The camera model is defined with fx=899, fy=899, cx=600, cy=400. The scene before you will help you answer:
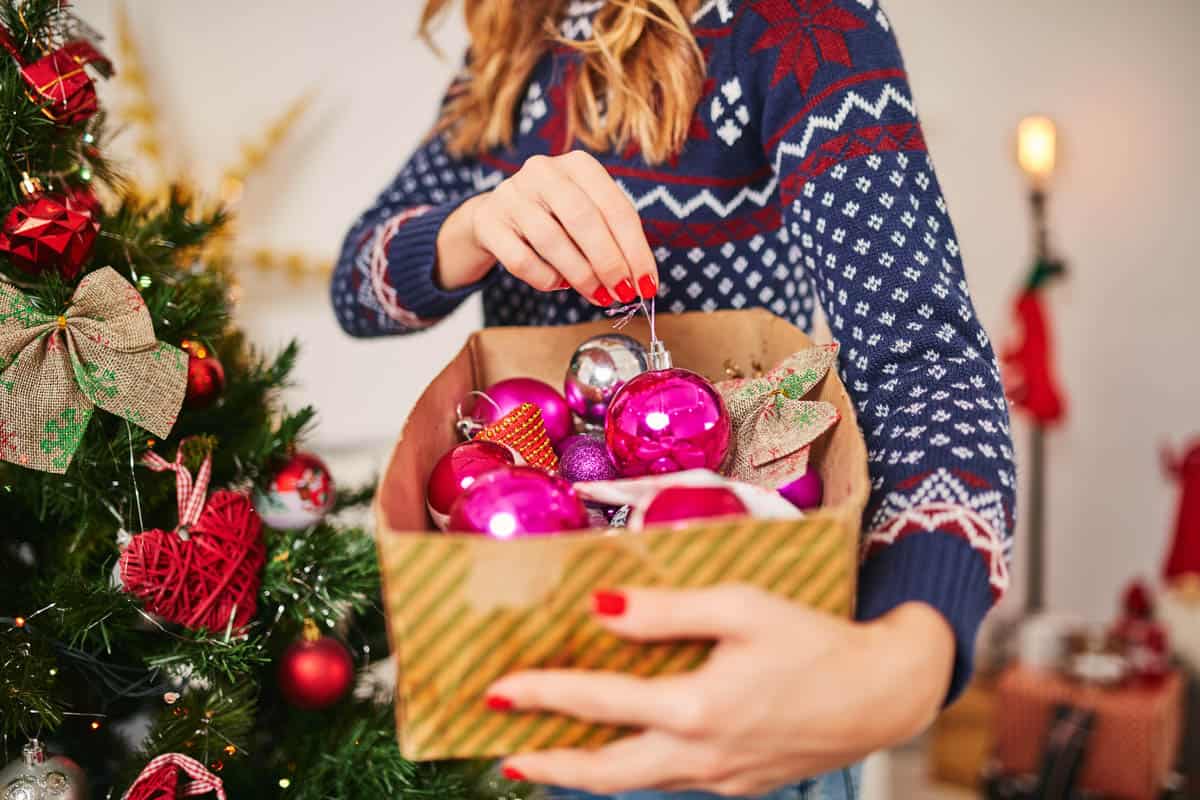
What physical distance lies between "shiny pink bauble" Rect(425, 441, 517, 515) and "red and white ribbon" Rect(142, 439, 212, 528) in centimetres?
23

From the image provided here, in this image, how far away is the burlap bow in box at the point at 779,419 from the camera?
464 millimetres

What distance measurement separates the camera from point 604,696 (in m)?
0.32

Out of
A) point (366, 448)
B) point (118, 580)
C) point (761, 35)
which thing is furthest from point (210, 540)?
point (366, 448)

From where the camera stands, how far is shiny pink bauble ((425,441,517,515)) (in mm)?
448

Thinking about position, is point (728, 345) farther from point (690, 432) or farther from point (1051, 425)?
point (1051, 425)

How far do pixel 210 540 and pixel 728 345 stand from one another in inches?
14.8

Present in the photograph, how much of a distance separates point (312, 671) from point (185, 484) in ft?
0.55

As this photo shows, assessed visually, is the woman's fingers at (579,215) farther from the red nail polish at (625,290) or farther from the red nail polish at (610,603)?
the red nail polish at (610,603)

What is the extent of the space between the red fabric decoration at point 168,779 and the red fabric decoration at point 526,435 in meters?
0.28

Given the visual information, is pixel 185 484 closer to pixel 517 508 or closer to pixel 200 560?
pixel 200 560

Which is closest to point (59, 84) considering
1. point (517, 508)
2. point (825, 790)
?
point (517, 508)

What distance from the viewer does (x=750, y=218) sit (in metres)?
0.72

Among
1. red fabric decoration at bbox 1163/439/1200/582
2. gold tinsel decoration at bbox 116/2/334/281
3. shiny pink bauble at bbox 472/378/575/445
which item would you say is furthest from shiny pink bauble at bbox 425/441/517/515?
red fabric decoration at bbox 1163/439/1200/582

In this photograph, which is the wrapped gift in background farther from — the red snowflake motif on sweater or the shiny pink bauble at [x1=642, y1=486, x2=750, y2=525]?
the shiny pink bauble at [x1=642, y1=486, x2=750, y2=525]
